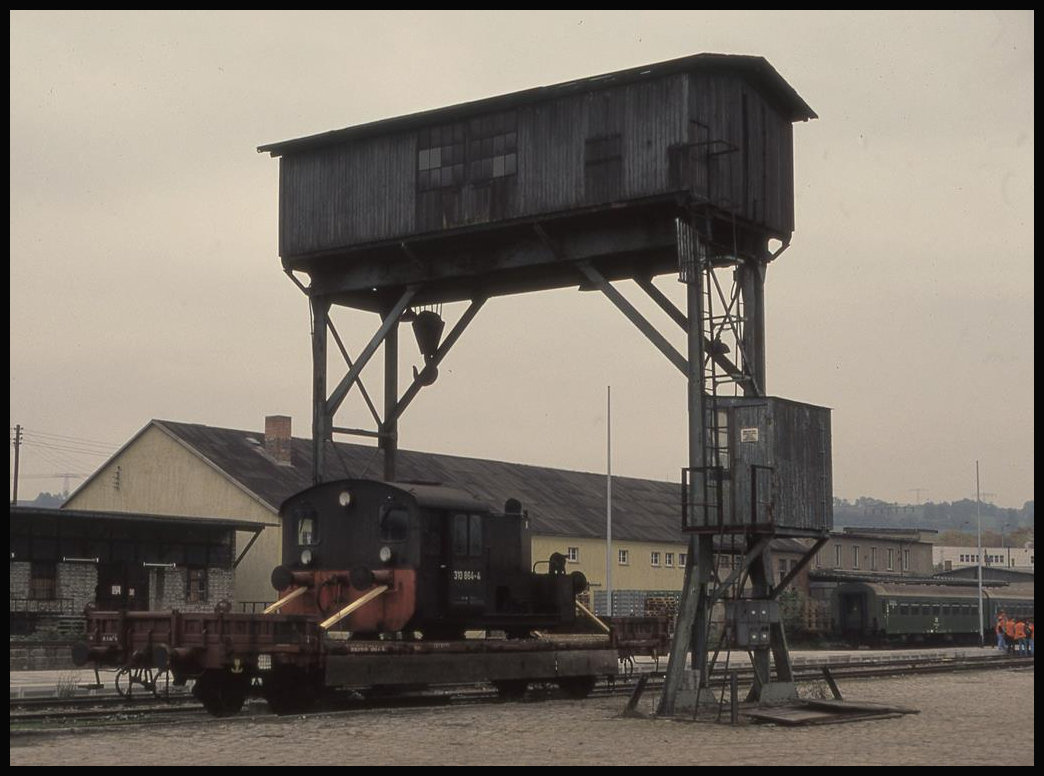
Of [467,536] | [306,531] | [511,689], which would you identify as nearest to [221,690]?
[306,531]

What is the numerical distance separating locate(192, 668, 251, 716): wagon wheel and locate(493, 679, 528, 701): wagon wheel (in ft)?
16.0

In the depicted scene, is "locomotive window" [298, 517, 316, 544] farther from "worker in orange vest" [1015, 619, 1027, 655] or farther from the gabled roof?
"worker in orange vest" [1015, 619, 1027, 655]

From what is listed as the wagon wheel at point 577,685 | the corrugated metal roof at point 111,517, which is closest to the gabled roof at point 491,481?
the corrugated metal roof at point 111,517

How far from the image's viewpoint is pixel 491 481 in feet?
203

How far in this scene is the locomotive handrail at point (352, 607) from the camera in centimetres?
2066

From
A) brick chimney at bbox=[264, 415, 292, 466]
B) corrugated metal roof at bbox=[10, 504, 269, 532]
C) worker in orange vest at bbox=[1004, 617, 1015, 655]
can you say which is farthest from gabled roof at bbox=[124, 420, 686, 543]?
worker in orange vest at bbox=[1004, 617, 1015, 655]

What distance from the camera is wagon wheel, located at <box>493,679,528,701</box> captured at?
914 inches

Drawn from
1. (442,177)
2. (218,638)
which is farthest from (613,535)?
(218,638)

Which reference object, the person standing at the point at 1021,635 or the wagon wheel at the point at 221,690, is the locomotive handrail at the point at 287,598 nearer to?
the wagon wheel at the point at 221,690

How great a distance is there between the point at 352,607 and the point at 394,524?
4.70ft

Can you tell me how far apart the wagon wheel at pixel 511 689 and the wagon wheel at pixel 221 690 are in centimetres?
488

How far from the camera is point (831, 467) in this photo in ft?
72.9

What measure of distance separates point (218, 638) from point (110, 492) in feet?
126

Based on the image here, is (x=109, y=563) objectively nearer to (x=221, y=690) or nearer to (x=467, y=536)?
(x=467, y=536)
